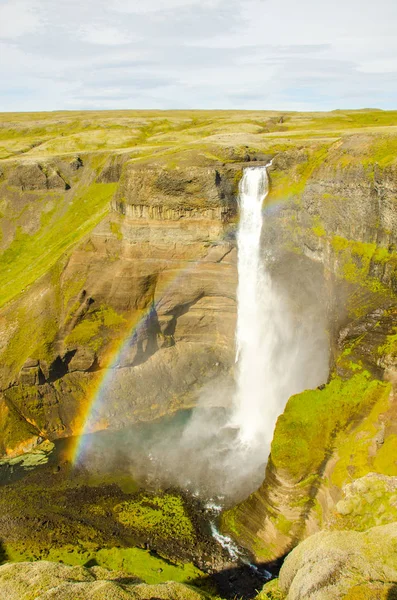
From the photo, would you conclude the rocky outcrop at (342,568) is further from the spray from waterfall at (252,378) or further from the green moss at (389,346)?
the spray from waterfall at (252,378)

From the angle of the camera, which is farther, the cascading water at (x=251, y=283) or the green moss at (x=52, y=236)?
the green moss at (x=52, y=236)

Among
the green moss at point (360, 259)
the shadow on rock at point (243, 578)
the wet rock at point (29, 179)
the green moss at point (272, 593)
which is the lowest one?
the shadow on rock at point (243, 578)

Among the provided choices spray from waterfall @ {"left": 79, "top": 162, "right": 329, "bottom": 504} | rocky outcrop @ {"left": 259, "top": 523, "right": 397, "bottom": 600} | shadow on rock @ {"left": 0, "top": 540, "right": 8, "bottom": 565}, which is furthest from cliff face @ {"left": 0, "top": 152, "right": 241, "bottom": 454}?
rocky outcrop @ {"left": 259, "top": 523, "right": 397, "bottom": 600}

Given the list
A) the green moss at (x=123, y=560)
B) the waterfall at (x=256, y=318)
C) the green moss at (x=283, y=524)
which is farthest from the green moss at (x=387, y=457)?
the waterfall at (x=256, y=318)

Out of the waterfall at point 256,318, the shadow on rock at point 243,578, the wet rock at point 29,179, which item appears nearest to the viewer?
the shadow on rock at point 243,578

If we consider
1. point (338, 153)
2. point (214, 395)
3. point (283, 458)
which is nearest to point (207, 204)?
point (338, 153)

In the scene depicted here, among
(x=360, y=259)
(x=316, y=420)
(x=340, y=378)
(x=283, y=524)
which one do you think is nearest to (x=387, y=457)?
(x=316, y=420)

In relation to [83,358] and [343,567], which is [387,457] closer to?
[343,567]
